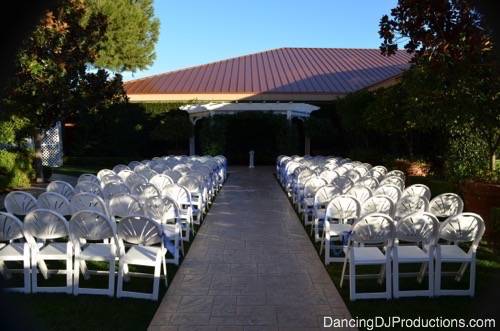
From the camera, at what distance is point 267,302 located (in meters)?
4.95

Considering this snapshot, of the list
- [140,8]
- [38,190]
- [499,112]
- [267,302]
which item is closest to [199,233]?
[267,302]

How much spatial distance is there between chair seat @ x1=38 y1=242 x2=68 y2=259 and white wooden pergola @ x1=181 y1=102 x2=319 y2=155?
18.3 metres

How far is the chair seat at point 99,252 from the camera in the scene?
5.14 metres

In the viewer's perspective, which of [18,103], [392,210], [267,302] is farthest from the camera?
[18,103]

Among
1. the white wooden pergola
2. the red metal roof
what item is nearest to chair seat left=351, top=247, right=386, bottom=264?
the white wooden pergola

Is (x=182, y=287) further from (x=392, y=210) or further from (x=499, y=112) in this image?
(x=499, y=112)

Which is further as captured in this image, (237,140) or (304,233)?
(237,140)

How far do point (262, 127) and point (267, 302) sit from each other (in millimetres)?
20134

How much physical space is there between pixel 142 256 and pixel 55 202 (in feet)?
6.99

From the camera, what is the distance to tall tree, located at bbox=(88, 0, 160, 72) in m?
31.4

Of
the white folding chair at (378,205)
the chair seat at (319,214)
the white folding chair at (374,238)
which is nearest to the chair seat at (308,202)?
the chair seat at (319,214)

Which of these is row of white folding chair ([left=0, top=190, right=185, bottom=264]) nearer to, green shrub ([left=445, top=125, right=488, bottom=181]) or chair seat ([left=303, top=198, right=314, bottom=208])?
chair seat ([left=303, top=198, right=314, bottom=208])

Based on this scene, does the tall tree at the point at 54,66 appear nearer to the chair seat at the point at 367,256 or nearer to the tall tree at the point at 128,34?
the chair seat at the point at 367,256

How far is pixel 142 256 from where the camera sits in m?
5.15
